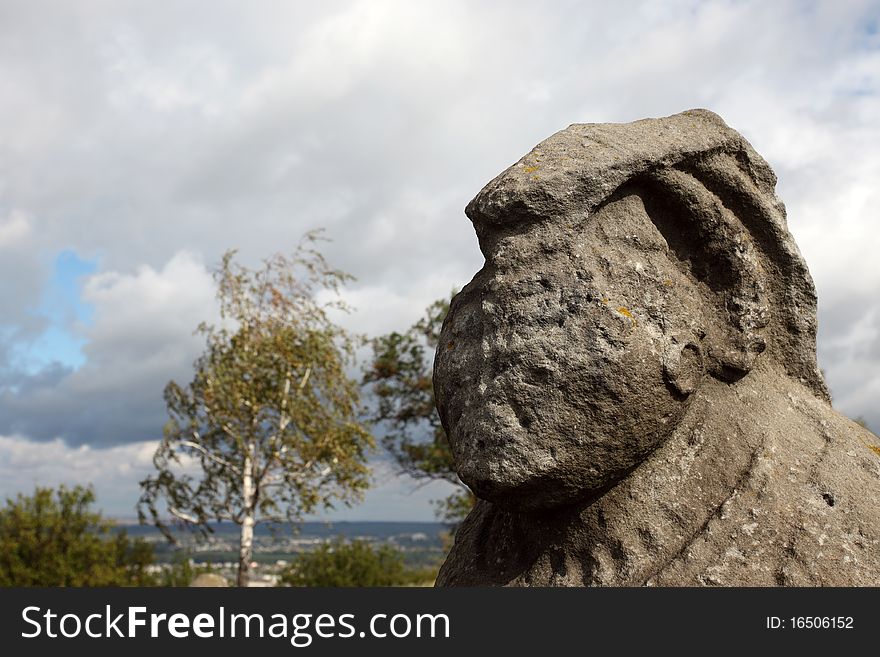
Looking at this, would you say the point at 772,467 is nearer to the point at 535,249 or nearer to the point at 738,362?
the point at 738,362

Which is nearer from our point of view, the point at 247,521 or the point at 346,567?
the point at 247,521

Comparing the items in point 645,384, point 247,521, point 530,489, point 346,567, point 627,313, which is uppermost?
point 627,313

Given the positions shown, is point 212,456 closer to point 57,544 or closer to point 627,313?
point 57,544

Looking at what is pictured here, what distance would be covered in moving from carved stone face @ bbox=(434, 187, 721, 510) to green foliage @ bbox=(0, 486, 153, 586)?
52.8 feet

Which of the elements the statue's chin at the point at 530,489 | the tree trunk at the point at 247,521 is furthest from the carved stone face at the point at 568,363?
the tree trunk at the point at 247,521

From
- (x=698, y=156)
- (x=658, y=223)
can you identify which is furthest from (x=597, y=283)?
(x=698, y=156)

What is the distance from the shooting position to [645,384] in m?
3.37

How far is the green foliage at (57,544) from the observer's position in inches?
688

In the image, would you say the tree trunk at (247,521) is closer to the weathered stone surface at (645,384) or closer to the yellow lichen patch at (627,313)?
the weathered stone surface at (645,384)

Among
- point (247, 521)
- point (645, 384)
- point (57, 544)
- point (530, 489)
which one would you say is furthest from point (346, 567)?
point (645, 384)

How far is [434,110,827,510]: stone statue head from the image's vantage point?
3.33m

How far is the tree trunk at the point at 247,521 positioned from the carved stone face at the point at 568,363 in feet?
51.2

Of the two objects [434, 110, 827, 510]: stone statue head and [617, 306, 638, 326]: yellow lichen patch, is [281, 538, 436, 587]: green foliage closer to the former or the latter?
[434, 110, 827, 510]: stone statue head

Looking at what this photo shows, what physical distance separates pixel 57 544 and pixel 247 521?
4.02 m
